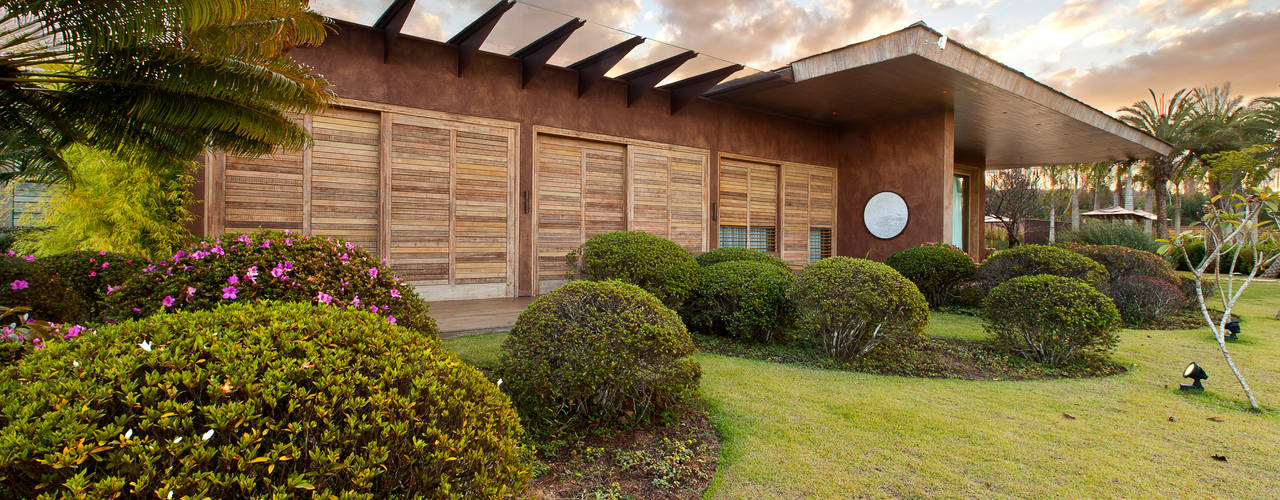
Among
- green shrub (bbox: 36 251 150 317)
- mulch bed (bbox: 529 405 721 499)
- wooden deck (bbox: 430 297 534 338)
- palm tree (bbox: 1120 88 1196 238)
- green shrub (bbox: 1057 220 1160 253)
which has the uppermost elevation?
palm tree (bbox: 1120 88 1196 238)

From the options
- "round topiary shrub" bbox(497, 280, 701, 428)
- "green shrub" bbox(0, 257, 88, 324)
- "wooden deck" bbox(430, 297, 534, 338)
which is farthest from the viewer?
"wooden deck" bbox(430, 297, 534, 338)

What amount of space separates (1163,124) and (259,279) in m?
26.8

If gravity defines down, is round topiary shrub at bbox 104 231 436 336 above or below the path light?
above

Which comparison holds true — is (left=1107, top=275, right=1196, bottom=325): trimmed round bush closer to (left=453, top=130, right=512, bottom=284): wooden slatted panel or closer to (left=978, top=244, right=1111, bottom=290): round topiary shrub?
(left=978, top=244, right=1111, bottom=290): round topiary shrub

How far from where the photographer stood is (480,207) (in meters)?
7.51

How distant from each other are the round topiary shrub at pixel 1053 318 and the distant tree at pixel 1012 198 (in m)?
18.9

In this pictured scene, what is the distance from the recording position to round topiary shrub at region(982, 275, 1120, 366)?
4.50 m

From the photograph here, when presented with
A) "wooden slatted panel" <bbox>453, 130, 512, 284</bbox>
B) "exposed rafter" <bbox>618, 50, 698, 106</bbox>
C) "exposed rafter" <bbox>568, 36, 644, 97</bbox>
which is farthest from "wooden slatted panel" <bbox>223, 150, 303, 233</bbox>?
"exposed rafter" <bbox>618, 50, 698, 106</bbox>

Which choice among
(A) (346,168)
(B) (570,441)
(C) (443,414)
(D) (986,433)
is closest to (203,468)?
(C) (443,414)

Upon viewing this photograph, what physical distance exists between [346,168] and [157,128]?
259 cm

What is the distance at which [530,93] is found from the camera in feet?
25.8

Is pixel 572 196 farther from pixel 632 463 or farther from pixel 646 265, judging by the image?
pixel 632 463

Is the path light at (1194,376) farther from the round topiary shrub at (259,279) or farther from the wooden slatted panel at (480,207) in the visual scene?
the wooden slatted panel at (480,207)

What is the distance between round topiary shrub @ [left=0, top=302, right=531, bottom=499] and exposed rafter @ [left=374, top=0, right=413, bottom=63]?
17.8ft
